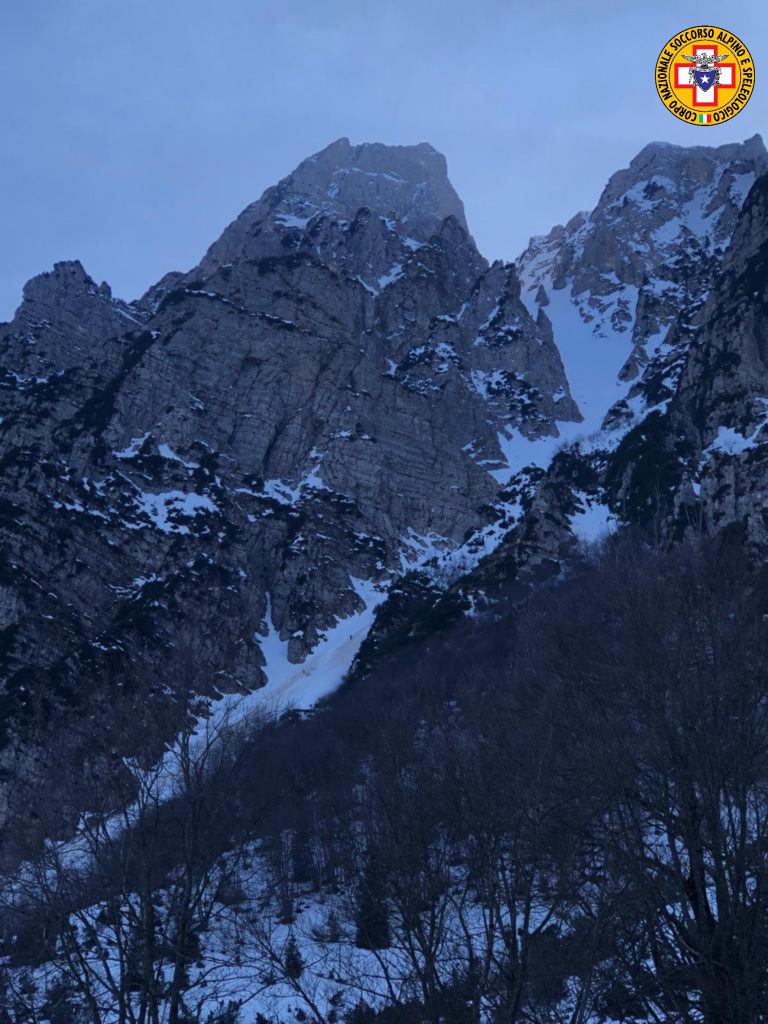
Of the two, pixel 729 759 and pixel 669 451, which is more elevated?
pixel 669 451

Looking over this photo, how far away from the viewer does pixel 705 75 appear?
27.2 meters

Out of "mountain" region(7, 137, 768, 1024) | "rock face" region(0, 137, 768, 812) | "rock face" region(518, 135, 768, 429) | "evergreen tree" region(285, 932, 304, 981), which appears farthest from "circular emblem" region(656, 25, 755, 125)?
"rock face" region(518, 135, 768, 429)

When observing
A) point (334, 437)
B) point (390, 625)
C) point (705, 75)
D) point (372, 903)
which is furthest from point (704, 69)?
point (334, 437)

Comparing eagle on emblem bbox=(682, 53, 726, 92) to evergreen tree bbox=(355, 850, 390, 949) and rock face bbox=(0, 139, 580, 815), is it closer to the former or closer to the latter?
evergreen tree bbox=(355, 850, 390, 949)

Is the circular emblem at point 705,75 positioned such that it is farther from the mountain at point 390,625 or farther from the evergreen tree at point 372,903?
the evergreen tree at point 372,903

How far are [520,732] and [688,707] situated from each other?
5229 mm

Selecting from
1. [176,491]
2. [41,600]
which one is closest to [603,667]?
[41,600]

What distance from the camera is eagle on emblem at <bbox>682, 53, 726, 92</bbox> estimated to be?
1070 inches

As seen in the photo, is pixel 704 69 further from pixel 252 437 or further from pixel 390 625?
pixel 252 437

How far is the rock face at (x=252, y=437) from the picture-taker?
83.2m

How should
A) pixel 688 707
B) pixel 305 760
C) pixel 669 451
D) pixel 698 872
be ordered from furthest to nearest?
pixel 669 451 < pixel 305 760 < pixel 688 707 < pixel 698 872

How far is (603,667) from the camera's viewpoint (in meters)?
13.3

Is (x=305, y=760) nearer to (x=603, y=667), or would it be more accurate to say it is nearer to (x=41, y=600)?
(x=603, y=667)

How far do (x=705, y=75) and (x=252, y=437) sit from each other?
89.5 m
